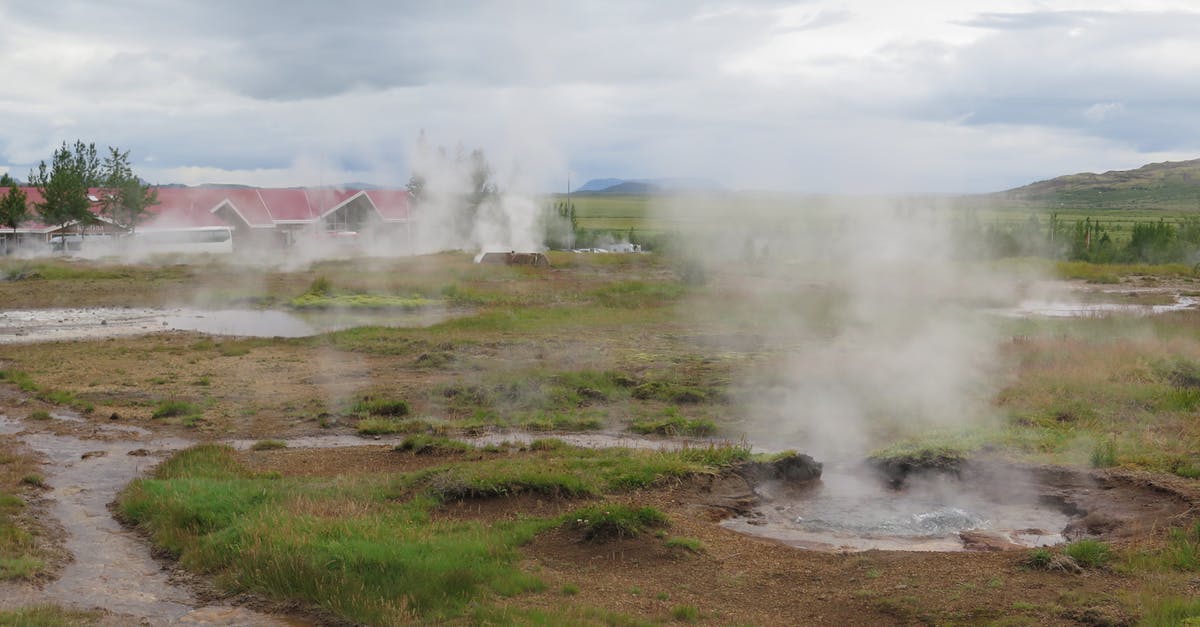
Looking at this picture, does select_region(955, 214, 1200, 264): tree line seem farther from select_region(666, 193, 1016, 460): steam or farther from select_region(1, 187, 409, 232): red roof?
select_region(1, 187, 409, 232): red roof

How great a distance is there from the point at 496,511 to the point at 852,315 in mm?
25350

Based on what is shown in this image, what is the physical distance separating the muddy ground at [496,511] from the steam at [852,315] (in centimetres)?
218

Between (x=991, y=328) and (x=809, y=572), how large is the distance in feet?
80.4

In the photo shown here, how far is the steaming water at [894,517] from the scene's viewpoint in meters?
13.3

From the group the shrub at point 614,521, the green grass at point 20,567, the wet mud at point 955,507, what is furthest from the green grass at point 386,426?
the green grass at point 20,567

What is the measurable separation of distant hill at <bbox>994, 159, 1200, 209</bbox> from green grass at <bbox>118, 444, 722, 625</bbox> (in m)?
135

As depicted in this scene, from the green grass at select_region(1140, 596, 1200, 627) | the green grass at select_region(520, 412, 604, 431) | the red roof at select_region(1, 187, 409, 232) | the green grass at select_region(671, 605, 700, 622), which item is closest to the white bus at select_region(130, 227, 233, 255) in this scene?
the red roof at select_region(1, 187, 409, 232)

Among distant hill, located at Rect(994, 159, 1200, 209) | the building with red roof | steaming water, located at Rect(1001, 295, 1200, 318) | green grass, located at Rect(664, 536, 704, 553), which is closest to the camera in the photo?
green grass, located at Rect(664, 536, 704, 553)

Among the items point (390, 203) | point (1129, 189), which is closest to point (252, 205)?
point (390, 203)

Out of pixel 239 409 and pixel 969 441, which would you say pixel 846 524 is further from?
pixel 239 409

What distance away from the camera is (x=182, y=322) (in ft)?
123

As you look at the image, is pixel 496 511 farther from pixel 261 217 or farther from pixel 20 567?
pixel 261 217

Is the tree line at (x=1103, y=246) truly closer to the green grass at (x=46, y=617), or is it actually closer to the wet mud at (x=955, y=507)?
the wet mud at (x=955, y=507)

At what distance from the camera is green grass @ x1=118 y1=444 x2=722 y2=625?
427 inches
